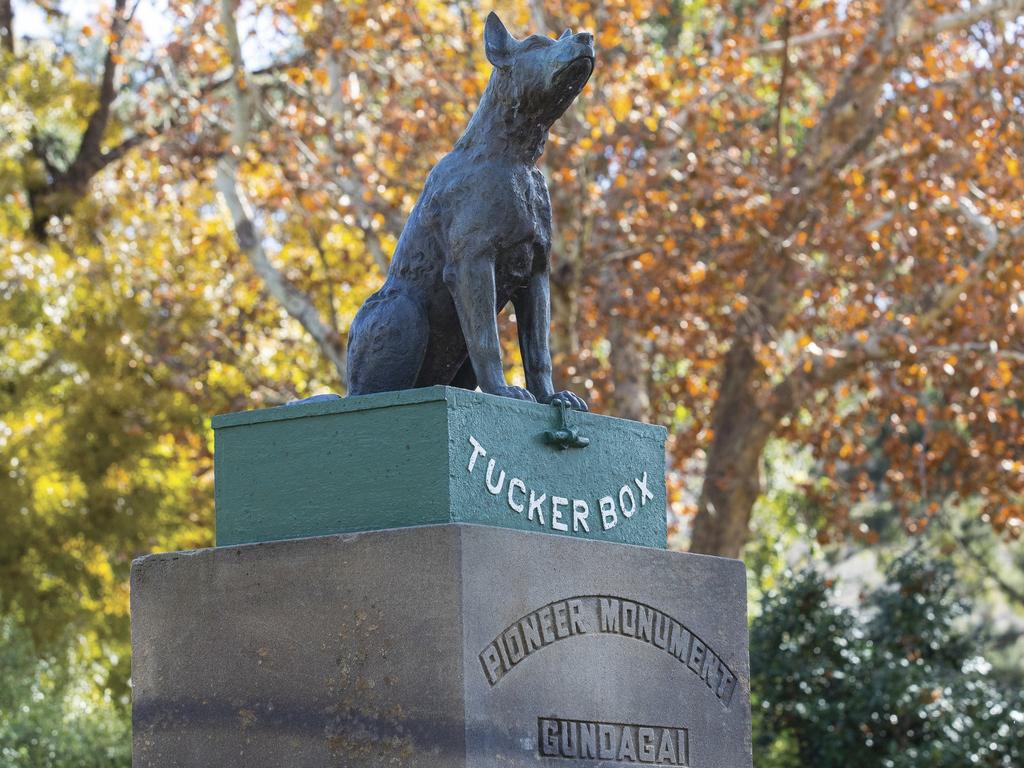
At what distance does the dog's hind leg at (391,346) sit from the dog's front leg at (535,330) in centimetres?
37

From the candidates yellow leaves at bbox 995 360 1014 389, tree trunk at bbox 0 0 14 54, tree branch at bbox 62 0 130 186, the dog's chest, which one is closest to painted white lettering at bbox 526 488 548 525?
the dog's chest

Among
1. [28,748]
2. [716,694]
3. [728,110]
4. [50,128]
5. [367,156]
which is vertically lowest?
[716,694]

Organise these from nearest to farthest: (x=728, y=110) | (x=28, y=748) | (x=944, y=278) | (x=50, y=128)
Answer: (x=28, y=748)
(x=944, y=278)
(x=728, y=110)
(x=50, y=128)

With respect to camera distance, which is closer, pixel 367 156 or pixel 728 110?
pixel 367 156

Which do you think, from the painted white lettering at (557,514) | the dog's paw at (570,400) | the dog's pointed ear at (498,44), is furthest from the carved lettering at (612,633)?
the dog's pointed ear at (498,44)

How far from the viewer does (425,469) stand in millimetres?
5242

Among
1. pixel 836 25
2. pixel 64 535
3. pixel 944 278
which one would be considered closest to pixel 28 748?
pixel 64 535

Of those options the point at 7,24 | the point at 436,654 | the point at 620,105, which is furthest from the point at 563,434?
the point at 7,24

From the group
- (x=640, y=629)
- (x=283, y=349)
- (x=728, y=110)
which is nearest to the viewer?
(x=640, y=629)

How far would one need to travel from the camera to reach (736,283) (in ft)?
49.0

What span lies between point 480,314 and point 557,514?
727 mm

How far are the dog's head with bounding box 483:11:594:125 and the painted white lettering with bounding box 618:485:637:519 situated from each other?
1.31m

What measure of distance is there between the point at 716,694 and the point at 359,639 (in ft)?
4.72

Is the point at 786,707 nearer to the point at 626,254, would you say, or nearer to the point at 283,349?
the point at 626,254
